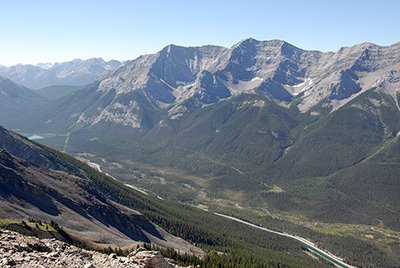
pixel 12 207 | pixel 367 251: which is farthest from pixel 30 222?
pixel 367 251

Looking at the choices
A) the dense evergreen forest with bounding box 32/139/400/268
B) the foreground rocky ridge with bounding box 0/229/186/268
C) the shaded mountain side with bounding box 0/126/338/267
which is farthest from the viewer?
the dense evergreen forest with bounding box 32/139/400/268

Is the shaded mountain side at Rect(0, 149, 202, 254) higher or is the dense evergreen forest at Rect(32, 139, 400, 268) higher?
the shaded mountain side at Rect(0, 149, 202, 254)

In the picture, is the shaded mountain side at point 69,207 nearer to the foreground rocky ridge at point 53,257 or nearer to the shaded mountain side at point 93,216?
the shaded mountain side at point 93,216

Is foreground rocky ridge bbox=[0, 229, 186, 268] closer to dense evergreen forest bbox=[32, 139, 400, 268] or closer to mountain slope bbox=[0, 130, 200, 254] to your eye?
mountain slope bbox=[0, 130, 200, 254]

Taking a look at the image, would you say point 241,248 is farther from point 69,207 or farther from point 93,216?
point 69,207

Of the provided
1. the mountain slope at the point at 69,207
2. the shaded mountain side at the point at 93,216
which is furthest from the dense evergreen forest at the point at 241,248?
the mountain slope at the point at 69,207

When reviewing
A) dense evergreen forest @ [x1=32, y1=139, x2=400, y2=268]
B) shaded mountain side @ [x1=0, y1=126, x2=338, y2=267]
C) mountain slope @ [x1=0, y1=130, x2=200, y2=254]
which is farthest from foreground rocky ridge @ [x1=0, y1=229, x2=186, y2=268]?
dense evergreen forest @ [x1=32, y1=139, x2=400, y2=268]
